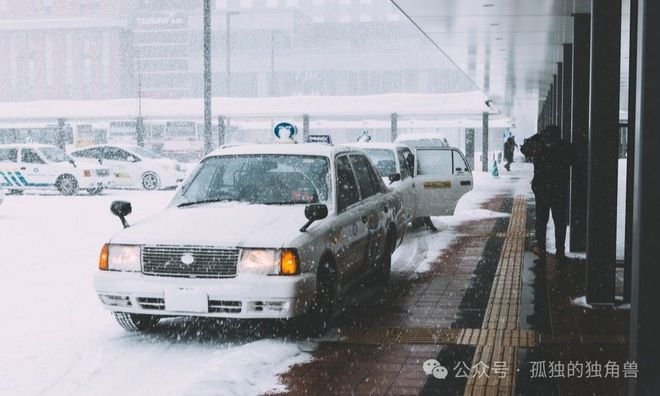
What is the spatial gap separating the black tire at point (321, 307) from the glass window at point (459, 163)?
8157 millimetres

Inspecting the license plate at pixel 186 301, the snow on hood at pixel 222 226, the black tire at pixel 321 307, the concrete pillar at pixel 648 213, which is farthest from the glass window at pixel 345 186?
the concrete pillar at pixel 648 213

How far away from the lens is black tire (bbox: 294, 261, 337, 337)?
6.80 m

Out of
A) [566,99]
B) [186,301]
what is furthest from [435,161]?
[186,301]

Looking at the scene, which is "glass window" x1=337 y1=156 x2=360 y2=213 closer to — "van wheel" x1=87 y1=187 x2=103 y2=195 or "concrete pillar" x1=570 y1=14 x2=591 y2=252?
"concrete pillar" x1=570 y1=14 x2=591 y2=252

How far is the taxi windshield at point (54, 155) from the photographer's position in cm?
2592

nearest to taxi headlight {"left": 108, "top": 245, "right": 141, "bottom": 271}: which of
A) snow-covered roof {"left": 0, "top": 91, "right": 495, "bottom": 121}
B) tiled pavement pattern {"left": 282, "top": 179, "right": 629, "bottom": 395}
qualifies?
tiled pavement pattern {"left": 282, "top": 179, "right": 629, "bottom": 395}

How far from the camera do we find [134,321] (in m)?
7.07

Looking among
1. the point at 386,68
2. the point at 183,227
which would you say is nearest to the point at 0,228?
the point at 183,227

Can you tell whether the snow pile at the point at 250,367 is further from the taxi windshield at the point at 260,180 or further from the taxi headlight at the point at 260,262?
the taxi windshield at the point at 260,180

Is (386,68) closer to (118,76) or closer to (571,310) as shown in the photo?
(118,76)

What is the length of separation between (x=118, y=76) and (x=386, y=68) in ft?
122

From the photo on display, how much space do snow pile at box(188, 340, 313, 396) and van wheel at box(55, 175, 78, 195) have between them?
19833 millimetres

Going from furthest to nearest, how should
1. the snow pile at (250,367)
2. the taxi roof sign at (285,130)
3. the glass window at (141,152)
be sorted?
the glass window at (141,152)
the taxi roof sign at (285,130)
the snow pile at (250,367)

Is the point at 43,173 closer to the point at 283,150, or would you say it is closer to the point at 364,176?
the point at 364,176
